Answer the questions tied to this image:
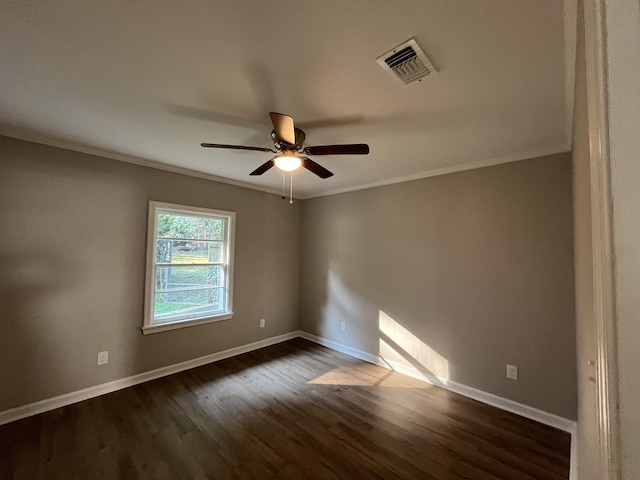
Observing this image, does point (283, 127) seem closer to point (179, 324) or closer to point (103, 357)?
point (179, 324)

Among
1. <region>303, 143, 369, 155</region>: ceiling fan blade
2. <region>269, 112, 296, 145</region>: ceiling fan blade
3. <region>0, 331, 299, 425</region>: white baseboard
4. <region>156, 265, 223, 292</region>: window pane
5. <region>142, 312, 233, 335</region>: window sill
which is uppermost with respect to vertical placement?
<region>269, 112, 296, 145</region>: ceiling fan blade

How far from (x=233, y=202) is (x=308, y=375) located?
8.51 ft

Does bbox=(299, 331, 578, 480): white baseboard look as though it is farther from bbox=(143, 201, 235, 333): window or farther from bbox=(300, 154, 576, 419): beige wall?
bbox=(143, 201, 235, 333): window

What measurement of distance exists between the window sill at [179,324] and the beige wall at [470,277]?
66.4 inches

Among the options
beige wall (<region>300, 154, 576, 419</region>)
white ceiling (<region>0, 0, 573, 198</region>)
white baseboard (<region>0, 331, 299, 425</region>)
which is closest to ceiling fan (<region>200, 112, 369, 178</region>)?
white ceiling (<region>0, 0, 573, 198</region>)

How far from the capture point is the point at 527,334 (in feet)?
8.13

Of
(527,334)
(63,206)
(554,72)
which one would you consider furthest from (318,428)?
(63,206)

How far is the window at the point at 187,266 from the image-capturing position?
3.16 meters

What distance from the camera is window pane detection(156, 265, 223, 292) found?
3279 millimetres

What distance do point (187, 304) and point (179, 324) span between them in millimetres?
295

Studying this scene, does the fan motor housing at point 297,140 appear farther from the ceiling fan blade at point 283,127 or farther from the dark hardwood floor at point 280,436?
the dark hardwood floor at point 280,436

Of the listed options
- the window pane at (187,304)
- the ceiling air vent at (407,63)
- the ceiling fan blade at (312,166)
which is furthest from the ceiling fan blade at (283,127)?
the window pane at (187,304)

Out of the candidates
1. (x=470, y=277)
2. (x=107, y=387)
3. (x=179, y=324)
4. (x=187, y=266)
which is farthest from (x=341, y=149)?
(x=107, y=387)

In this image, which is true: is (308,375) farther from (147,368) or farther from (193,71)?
(193,71)
